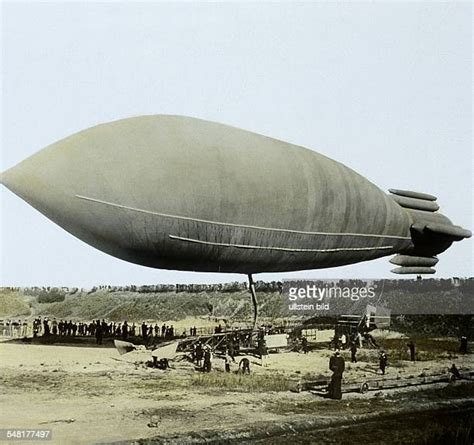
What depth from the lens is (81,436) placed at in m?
2.67

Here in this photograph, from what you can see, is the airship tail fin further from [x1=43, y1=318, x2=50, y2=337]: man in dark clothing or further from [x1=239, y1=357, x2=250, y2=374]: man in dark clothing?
[x1=43, y1=318, x2=50, y2=337]: man in dark clothing

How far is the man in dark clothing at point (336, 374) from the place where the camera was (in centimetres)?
308

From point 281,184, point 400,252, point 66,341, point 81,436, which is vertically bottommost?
point 81,436

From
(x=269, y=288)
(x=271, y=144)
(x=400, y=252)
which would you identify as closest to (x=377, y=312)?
(x=400, y=252)

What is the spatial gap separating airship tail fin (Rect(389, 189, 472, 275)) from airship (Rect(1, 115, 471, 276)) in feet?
1.49

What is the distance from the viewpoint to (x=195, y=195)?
2277mm

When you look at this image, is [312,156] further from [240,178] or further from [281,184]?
[240,178]

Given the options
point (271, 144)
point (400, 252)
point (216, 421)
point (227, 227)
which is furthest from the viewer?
point (400, 252)

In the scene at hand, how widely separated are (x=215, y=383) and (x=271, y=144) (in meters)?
1.21
